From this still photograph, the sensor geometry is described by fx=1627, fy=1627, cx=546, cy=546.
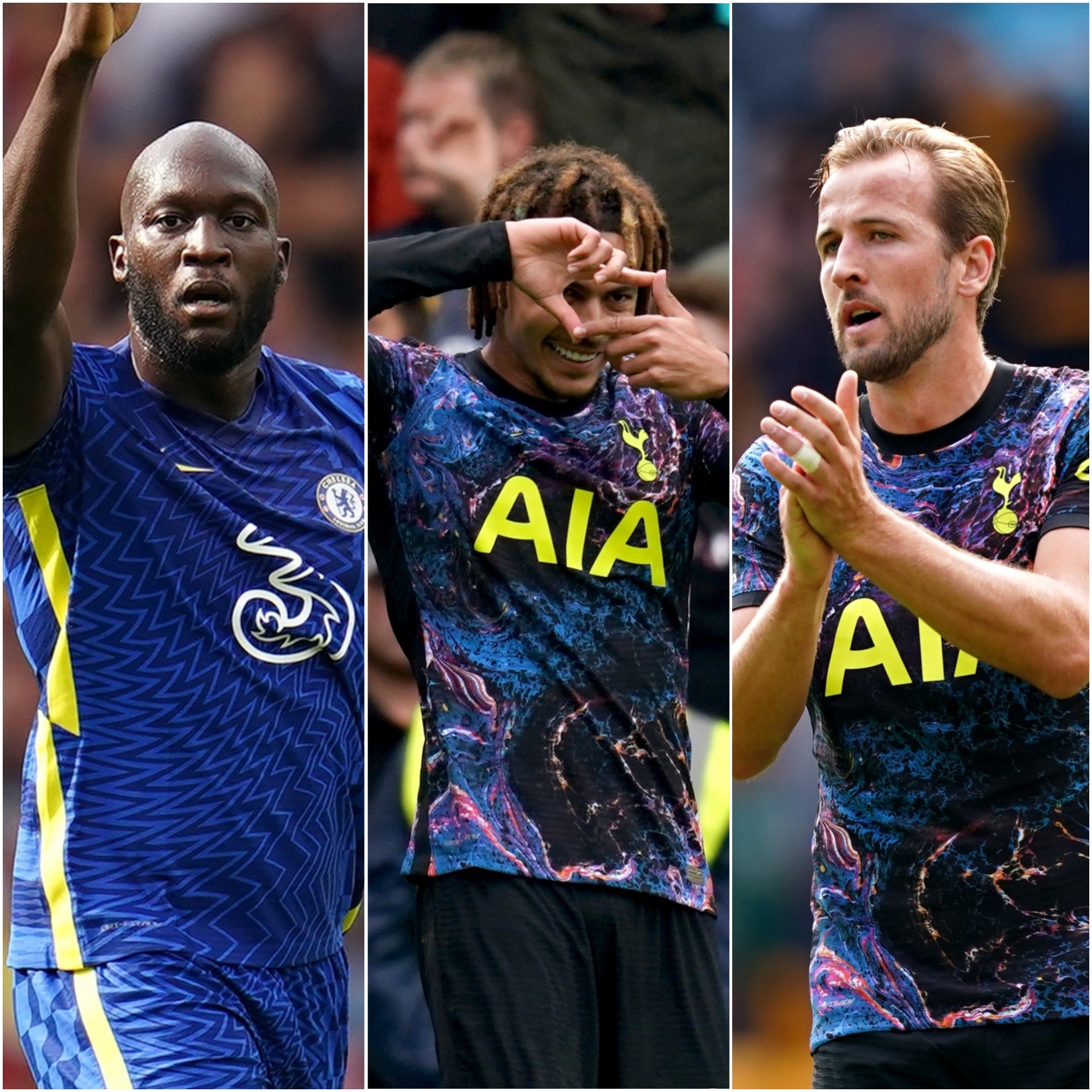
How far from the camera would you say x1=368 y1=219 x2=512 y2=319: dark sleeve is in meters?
2.63

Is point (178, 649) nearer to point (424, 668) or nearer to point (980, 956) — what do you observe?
point (424, 668)

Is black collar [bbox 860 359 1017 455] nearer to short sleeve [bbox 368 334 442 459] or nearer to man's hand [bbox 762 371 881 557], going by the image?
man's hand [bbox 762 371 881 557]

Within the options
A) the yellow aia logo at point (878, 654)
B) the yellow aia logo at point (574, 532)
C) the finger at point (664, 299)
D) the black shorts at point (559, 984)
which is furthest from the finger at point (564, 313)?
the black shorts at point (559, 984)

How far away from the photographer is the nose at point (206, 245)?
8.41 ft

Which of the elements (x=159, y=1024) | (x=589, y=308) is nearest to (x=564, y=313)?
(x=589, y=308)

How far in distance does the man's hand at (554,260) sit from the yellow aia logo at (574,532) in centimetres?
27

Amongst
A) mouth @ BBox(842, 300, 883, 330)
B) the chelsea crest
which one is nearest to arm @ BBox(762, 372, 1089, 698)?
mouth @ BBox(842, 300, 883, 330)

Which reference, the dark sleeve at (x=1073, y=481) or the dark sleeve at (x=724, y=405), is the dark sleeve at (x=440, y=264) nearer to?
the dark sleeve at (x=724, y=405)

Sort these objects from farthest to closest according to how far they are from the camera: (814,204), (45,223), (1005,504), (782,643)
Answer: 1. (814,204)
2. (1005,504)
3. (782,643)
4. (45,223)

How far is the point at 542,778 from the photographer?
99.3 inches

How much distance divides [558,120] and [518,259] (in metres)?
0.45

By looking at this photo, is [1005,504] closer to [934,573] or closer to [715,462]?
[934,573]

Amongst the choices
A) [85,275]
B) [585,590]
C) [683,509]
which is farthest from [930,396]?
[85,275]

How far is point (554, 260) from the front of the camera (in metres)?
2.64
